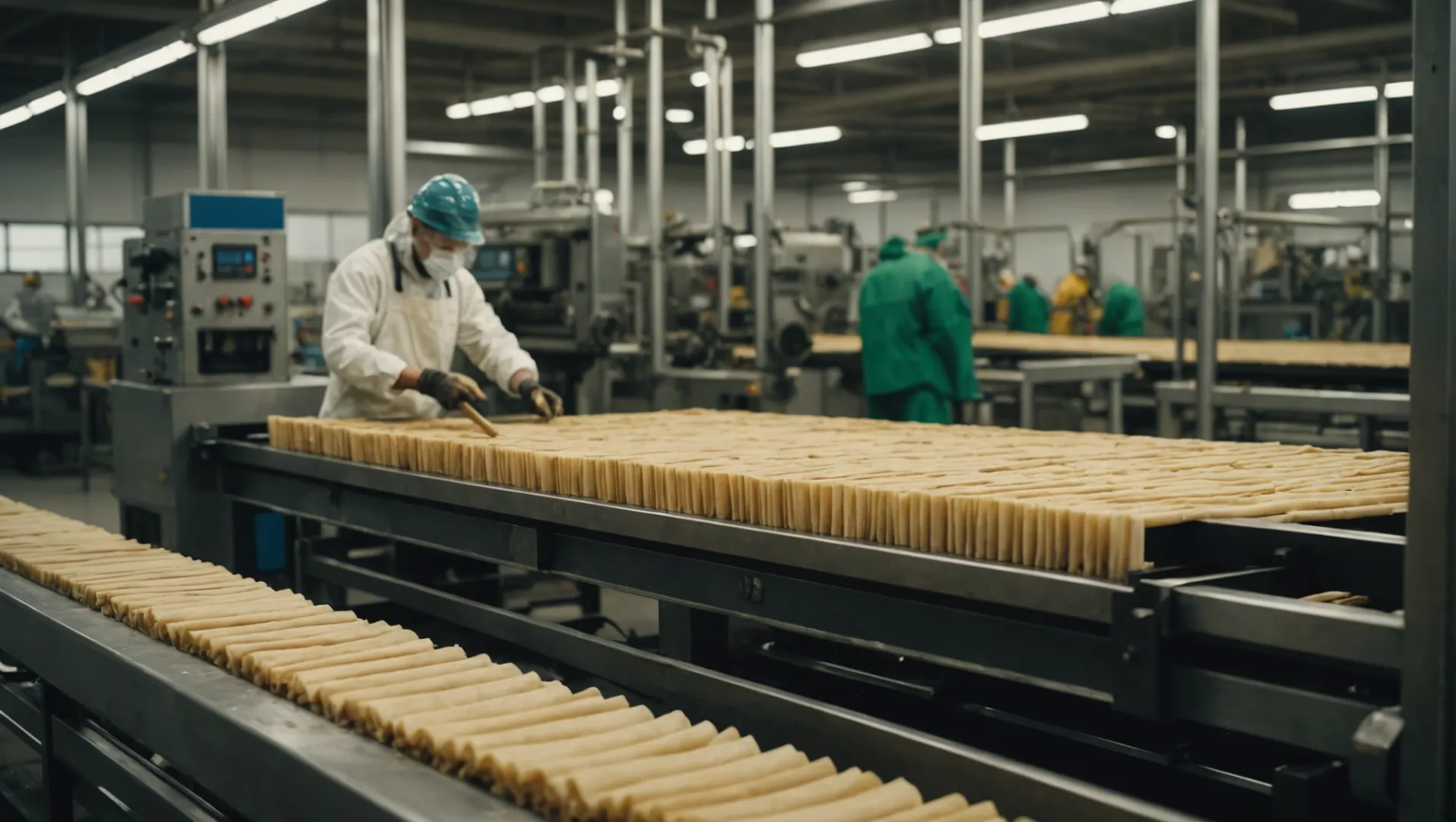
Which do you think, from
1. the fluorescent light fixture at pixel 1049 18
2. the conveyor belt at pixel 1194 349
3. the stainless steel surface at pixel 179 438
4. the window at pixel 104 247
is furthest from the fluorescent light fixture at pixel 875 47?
the window at pixel 104 247

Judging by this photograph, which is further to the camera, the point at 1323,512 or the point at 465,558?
the point at 465,558

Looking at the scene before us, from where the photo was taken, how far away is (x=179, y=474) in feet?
15.0

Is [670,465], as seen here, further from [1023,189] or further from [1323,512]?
[1023,189]

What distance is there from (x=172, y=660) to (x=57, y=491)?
354 inches

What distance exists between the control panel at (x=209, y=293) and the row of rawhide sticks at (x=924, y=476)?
1.29 m

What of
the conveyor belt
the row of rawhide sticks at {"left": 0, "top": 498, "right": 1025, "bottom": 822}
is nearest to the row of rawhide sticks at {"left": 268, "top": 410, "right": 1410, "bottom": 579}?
the row of rawhide sticks at {"left": 0, "top": 498, "right": 1025, "bottom": 822}

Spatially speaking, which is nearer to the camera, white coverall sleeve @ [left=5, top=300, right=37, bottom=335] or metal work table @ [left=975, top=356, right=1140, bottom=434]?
→ metal work table @ [left=975, top=356, right=1140, bottom=434]

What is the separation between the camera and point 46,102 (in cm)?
1281

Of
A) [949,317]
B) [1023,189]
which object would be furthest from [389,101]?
[1023,189]

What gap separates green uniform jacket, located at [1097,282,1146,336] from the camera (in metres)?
12.8

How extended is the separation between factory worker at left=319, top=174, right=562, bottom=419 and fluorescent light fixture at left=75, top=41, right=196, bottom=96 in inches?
207

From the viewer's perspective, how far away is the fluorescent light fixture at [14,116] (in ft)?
44.1

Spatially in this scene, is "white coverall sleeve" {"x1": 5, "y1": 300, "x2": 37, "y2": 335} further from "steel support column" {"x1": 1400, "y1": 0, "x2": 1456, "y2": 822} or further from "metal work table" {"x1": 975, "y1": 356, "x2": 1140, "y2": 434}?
"steel support column" {"x1": 1400, "y1": 0, "x2": 1456, "y2": 822}

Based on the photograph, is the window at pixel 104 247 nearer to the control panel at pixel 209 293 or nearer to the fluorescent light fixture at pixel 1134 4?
the control panel at pixel 209 293
